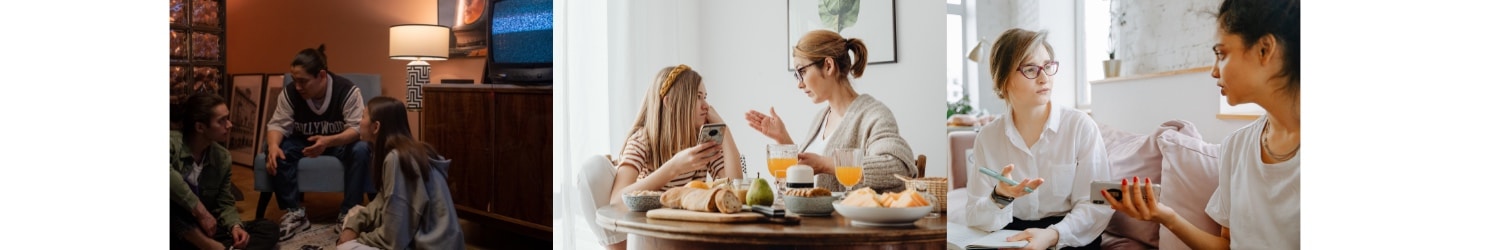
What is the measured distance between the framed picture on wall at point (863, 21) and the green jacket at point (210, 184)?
1.89 m

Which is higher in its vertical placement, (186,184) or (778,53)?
(778,53)

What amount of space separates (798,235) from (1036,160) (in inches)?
30.0

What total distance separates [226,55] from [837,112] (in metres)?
1.91

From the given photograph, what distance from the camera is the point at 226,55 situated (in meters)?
3.63

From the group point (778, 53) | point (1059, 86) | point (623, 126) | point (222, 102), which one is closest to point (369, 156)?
point (222, 102)

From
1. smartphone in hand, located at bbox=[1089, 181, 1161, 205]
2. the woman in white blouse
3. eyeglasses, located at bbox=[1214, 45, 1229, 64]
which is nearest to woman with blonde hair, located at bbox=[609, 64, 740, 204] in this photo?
the woman in white blouse

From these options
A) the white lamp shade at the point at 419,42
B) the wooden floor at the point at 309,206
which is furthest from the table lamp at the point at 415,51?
the wooden floor at the point at 309,206

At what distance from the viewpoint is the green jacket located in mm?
3646

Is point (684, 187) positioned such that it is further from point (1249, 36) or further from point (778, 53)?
point (1249, 36)

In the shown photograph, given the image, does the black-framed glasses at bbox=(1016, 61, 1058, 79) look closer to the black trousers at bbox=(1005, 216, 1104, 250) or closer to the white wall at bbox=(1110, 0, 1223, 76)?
the white wall at bbox=(1110, 0, 1223, 76)

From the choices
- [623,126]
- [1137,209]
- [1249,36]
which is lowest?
[1137,209]

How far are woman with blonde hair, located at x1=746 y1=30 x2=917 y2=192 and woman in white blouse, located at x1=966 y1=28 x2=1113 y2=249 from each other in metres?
0.27

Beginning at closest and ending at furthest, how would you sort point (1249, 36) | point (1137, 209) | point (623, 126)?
point (1249, 36) < point (1137, 209) < point (623, 126)

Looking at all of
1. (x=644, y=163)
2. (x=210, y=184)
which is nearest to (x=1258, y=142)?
(x=644, y=163)
